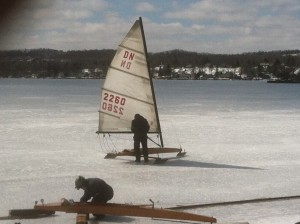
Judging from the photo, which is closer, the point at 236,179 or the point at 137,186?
the point at 137,186

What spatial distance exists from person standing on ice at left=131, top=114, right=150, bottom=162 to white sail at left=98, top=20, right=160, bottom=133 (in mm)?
544

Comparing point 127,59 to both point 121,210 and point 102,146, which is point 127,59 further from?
point 121,210

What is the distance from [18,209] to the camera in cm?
572

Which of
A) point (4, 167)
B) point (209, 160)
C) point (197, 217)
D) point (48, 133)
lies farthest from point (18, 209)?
point (48, 133)

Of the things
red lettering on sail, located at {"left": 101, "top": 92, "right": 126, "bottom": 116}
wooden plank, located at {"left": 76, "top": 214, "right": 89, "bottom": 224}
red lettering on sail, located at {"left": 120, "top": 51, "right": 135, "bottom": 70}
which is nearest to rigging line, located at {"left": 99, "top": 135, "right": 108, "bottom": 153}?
red lettering on sail, located at {"left": 101, "top": 92, "right": 126, "bottom": 116}

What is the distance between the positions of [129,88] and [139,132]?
1.21 meters

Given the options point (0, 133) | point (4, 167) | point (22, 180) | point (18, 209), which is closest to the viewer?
point (18, 209)

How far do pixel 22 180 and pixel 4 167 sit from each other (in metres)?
1.32

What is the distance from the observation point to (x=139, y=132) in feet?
31.4

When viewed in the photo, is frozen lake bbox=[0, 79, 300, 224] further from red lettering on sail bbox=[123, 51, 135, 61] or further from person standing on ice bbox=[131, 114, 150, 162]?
red lettering on sail bbox=[123, 51, 135, 61]

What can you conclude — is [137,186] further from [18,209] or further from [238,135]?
[238,135]

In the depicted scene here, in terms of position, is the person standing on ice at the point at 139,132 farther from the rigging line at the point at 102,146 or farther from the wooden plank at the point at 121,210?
the wooden plank at the point at 121,210

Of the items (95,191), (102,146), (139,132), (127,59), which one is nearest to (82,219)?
(95,191)

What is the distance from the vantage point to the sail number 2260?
10.5 metres
